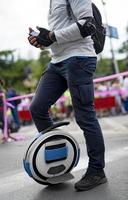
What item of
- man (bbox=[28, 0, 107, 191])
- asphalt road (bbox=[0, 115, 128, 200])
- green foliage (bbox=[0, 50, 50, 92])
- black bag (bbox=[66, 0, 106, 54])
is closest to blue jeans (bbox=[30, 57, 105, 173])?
man (bbox=[28, 0, 107, 191])

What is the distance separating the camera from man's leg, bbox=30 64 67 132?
14.6 ft

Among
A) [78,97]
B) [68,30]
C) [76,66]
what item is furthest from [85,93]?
A: [68,30]

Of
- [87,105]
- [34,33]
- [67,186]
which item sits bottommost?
[67,186]

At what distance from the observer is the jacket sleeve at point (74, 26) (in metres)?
4.18

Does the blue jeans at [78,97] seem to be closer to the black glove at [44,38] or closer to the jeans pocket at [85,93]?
the jeans pocket at [85,93]

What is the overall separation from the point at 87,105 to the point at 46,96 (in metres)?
0.39

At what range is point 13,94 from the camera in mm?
17484

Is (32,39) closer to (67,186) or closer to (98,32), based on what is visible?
(98,32)

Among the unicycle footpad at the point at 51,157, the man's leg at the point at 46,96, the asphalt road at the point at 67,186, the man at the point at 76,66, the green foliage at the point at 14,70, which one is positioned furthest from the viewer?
the green foliage at the point at 14,70

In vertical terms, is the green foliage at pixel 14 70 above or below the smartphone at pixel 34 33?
below

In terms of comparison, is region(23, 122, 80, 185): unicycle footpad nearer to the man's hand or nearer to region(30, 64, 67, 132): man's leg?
region(30, 64, 67, 132): man's leg

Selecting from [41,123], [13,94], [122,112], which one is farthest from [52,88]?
[122,112]

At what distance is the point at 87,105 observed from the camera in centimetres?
431

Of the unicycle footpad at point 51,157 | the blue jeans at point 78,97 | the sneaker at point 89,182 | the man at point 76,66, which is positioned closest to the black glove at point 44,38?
the man at point 76,66
